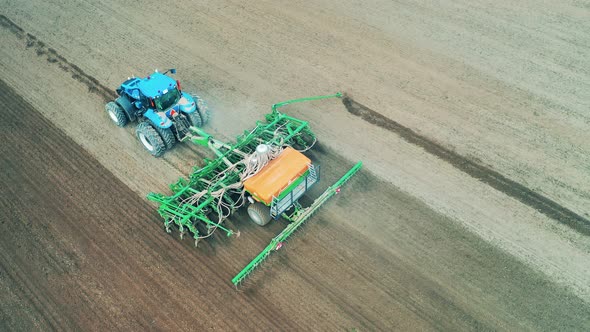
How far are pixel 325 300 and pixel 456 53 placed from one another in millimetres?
8223

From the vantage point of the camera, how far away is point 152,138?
848 cm

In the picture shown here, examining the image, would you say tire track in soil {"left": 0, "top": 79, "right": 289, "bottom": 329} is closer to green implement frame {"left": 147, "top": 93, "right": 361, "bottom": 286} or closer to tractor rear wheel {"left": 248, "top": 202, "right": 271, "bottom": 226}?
green implement frame {"left": 147, "top": 93, "right": 361, "bottom": 286}

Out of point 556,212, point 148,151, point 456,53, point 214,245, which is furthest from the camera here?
point 456,53

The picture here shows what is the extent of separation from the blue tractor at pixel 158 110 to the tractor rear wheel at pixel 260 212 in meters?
2.44

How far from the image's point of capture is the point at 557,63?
11.2 metres

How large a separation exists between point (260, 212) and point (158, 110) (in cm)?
320

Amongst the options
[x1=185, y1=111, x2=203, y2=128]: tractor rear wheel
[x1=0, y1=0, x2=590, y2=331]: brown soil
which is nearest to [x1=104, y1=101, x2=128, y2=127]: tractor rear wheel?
[x1=0, y1=0, x2=590, y2=331]: brown soil

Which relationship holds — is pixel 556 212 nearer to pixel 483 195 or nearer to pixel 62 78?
pixel 483 195

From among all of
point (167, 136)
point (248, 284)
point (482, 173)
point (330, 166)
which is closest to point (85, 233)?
point (167, 136)

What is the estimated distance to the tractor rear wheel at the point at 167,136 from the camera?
337 inches

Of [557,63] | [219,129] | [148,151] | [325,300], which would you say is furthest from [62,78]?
[557,63]

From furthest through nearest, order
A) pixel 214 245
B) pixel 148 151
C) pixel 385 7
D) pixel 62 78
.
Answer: pixel 385 7 < pixel 62 78 < pixel 148 151 < pixel 214 245

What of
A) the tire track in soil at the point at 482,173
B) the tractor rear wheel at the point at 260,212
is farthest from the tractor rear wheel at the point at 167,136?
the tire track in soil at the point at 482,173

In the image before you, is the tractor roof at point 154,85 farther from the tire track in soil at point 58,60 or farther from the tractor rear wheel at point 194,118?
the tire track in soil at point 58,60
